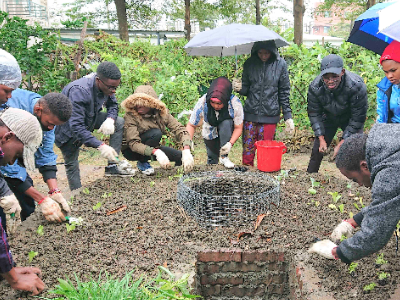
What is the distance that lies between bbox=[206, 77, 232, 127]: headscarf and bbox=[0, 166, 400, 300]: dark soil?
1148 millimetres

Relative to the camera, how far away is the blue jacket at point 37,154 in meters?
2.84

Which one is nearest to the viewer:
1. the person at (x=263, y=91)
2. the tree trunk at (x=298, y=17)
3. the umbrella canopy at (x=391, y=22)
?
the umbrella canopy at (x=391, y=22)

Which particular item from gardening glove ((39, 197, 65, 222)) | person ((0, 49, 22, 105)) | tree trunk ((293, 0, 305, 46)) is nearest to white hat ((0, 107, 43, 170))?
person ((0, 49, 22, 105))

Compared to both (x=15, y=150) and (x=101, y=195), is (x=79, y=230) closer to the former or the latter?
(x=101, y=195)

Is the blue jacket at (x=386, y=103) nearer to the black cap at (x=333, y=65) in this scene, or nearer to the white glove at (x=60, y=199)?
the black cap at (x=333, y=65)

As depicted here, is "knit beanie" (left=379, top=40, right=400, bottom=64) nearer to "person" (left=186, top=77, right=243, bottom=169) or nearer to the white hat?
"person" (left=186, top=77, right=243, bottom=169)

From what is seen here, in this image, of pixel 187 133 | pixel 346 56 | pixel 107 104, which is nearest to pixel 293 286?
pixel 187 133

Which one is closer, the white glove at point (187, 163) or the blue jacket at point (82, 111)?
the blue jacket at point (82, 111)

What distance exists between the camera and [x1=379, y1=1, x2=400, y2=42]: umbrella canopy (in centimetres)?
253

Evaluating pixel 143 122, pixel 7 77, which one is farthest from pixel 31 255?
pixel 143 122

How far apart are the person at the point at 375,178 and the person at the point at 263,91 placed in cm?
251

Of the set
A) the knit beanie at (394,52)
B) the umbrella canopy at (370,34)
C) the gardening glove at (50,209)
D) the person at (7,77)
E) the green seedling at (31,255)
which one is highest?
the umbrella canopy at (370,34)

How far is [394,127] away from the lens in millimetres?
1795

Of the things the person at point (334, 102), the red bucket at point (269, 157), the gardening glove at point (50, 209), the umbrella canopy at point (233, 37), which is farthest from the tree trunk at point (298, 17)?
the gardening glove at point (50, 209)
